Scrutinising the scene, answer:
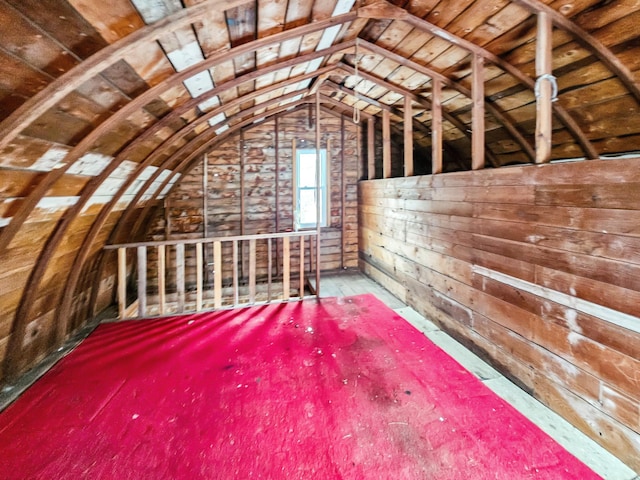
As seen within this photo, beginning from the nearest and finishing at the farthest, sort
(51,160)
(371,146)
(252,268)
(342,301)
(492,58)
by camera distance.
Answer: (51,160), (492,58), (252,268), (342,301), (371,146)

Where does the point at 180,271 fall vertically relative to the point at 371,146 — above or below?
below

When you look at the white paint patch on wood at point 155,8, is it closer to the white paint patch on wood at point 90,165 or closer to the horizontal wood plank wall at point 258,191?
the white paint patch on wood at point 90,165

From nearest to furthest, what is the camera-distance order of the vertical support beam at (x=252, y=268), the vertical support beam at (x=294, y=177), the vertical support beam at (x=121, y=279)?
the vertical support beam at (x=121, y=279) → the vertical support beam at (x=252, y=268) → the vertical support beam at (x=294, y=177)

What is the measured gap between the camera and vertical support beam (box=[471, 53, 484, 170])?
2.67 metres

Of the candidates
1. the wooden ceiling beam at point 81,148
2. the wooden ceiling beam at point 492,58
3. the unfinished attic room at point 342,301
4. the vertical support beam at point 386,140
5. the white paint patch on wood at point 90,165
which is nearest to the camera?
the unfinished attic room at point 342,301

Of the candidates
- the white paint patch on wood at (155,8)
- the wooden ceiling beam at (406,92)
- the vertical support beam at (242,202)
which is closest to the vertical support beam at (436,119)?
the wooden ceiling beam at (406,92)

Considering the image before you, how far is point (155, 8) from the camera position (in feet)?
A: 4.34

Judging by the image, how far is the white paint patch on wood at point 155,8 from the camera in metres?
1.28

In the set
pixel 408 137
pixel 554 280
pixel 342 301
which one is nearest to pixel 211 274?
pixel 342 301

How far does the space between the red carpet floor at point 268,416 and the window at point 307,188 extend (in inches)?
105

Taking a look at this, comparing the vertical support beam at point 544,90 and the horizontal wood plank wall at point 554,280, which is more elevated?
the vertical support beam at point 544,90

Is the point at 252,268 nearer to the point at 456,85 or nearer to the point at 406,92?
the point at 406,92

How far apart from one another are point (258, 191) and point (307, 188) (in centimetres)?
85

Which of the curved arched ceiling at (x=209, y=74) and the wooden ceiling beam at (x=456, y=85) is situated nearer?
the curved arched ceiling at (x=209, y=74)
